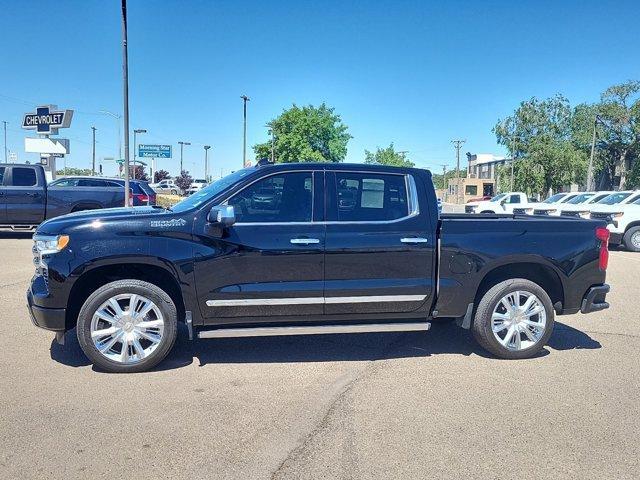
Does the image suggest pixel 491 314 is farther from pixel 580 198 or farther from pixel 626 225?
pixel 580 198

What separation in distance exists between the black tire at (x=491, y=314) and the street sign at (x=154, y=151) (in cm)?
4647

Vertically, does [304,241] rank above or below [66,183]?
below

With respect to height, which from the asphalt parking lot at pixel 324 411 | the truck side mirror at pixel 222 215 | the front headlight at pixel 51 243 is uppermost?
the truck side mirror at pixel 222 215

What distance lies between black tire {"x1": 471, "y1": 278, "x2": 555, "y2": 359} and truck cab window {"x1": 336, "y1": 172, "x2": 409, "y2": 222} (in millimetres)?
1183

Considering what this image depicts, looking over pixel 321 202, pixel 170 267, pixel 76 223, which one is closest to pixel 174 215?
pixel 170 267

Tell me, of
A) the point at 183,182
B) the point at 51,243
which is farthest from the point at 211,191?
the point at 183,182

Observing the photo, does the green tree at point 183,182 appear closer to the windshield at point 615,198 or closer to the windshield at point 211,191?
the windshield at point 615,198

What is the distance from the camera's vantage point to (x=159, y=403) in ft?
13.5

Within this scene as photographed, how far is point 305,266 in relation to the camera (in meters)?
4.82

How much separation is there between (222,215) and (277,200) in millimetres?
666

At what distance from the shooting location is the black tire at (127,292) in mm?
4598

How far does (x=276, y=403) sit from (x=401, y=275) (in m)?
1.68

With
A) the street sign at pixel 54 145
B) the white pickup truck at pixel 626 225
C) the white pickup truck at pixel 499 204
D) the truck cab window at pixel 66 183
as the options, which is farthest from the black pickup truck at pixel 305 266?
the street sign at pixel 54 145

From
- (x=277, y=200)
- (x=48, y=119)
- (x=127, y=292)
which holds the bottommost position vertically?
(x=127, y=292)
